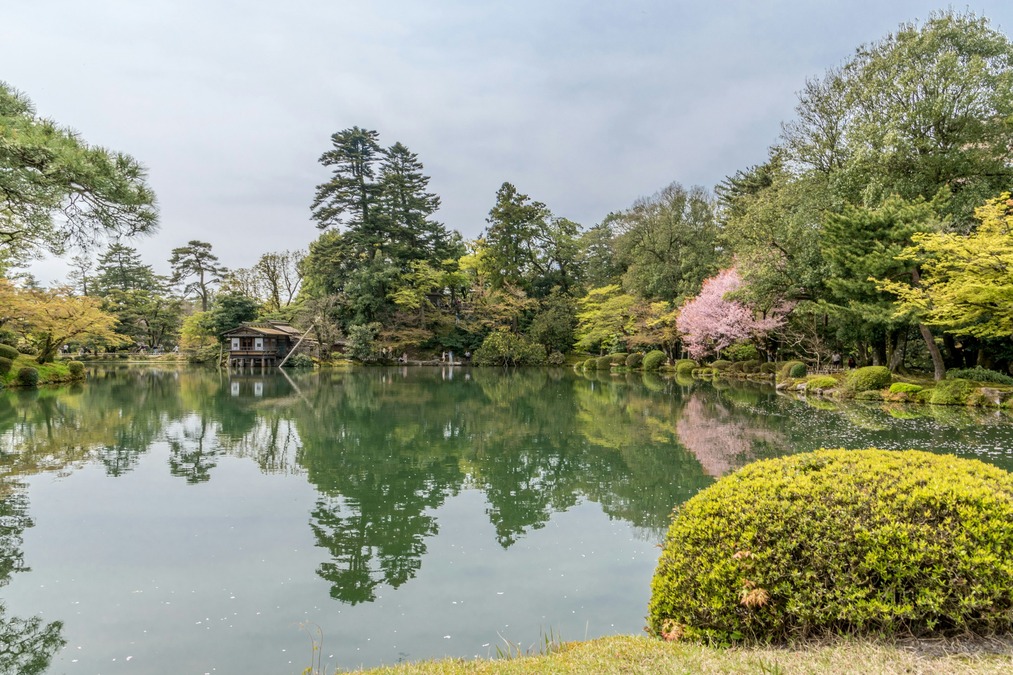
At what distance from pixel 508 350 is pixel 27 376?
963 inches

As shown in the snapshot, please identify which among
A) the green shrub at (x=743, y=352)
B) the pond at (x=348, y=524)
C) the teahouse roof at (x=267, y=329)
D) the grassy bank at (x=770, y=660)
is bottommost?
the pond at (x=348, y=524)

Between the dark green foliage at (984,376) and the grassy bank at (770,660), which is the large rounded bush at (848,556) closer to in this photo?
the grassy bank at (770,660)

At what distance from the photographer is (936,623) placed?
2498 millimetres

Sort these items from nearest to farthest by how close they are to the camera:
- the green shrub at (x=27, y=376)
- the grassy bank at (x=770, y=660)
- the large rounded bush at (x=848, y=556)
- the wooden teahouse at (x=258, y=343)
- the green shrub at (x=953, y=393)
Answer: the grassy bank at (x=770, y=660), the large rounded bush at (x=848, y=556), the green shrub at (x=953, y=393), the green shrub at (x=27, y=376), the wooden teahouse at (x=258, y=343)

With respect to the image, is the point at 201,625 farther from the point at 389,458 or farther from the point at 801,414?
the point at 801,414

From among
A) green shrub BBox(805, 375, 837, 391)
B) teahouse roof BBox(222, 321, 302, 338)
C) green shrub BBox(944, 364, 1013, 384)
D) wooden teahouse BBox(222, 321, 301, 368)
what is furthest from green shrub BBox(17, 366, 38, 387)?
green shrub BBox(944, 364, 1013, 384)

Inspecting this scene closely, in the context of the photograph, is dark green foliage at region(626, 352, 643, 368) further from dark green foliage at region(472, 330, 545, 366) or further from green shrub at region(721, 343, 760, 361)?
dark green foliage at region(472, 330, 545, 366)

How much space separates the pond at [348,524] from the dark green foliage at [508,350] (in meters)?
23.5

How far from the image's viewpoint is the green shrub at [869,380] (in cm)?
1602

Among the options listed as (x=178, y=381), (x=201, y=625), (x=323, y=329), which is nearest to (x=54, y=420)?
(x=201, y=625)

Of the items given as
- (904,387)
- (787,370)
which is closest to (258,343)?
(787,370)

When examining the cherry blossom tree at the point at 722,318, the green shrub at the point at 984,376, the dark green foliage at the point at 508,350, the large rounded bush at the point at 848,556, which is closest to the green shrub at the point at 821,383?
the green shrub at the point at 984,376

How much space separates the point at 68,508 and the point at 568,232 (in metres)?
38.5

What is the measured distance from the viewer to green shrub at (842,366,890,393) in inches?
631
